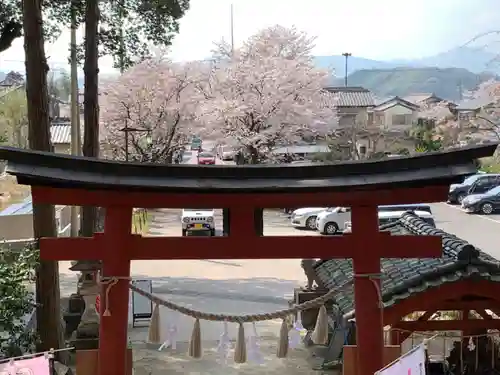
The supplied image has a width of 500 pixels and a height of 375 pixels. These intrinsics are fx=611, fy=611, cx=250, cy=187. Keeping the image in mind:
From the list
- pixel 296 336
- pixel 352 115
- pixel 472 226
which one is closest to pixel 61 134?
pixel 352 115

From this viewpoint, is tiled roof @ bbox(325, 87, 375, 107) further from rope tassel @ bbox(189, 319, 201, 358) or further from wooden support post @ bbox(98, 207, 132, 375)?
wooden support post @ bbox(98, 207, 132, 375)

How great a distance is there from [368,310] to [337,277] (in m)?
3.69

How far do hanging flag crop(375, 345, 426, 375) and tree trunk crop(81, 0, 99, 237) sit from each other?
852 centimetres

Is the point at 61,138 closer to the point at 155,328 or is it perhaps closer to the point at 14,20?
the point at 14,20

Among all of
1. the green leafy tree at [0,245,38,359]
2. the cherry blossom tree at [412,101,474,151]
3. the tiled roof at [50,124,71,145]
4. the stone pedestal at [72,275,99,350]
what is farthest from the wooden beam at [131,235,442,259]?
the tiled roof at [50,124,71,145]

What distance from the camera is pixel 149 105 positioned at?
3012 cm

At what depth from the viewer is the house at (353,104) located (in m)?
43.9

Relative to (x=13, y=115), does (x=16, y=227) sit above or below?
below

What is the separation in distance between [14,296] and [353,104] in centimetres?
4291

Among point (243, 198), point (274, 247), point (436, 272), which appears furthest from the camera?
point (436, 272)

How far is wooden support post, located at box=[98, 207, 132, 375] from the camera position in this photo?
5266 mm

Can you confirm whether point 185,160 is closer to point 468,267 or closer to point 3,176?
point 3,176

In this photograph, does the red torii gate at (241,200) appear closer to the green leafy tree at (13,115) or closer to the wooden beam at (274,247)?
the wooden beam at (274,247)

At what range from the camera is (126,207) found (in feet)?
17.2
